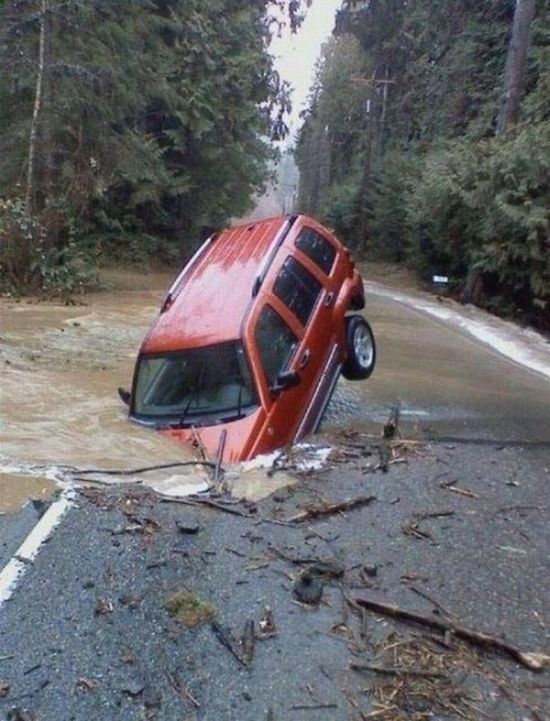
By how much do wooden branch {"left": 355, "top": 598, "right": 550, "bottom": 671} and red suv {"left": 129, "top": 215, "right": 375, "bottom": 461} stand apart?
2546mm

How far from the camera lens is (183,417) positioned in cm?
671

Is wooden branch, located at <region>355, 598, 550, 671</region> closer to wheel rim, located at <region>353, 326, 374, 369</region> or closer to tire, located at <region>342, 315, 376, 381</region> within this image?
tire, located at <region>342, 315, 376, 381</region>

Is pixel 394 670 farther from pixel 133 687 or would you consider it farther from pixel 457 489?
pixel 457 489

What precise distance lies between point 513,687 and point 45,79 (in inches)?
707

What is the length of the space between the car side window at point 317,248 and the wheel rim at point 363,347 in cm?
81

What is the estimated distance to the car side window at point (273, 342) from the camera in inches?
273

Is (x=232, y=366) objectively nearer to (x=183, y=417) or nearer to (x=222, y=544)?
(x=183, y=417)

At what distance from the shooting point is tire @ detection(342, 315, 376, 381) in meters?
8.77

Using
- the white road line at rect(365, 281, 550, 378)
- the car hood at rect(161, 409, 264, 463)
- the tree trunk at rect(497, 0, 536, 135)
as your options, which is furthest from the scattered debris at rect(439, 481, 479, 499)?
the tree trunk at rect(497, 0, 536, 135)

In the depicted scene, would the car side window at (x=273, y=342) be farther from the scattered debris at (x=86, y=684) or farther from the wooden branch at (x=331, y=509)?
the scattered debris at (x=86, y=684)

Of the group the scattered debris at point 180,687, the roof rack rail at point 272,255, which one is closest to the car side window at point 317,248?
the roof rack rail at point 272,255

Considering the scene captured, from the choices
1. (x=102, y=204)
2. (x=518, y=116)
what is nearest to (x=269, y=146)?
(x=102, y=204)

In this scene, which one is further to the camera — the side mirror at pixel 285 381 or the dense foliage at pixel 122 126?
the dense foliage at pixel 122 126

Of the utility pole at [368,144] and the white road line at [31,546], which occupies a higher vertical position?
the utility pole at [368,144]
